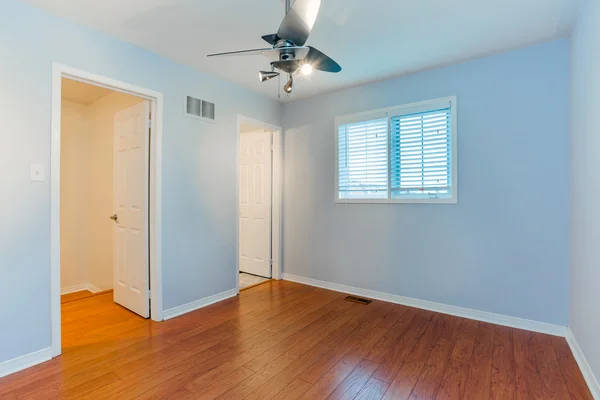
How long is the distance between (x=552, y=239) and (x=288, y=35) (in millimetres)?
2774

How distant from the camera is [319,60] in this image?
199 centimetres

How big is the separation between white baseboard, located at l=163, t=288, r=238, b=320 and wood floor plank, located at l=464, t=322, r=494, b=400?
8.49 ft

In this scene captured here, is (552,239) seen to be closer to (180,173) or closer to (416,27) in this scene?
(416,27)

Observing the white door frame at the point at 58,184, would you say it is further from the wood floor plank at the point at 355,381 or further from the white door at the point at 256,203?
the wood floor plank at the point at 355,381

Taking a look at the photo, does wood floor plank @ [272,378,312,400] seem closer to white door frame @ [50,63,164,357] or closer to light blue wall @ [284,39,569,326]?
white door frame @ [50,63,164,357]

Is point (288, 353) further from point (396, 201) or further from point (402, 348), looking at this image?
point (396, 201)

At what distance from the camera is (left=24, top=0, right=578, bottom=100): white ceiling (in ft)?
7.05

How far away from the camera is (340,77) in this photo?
346cm

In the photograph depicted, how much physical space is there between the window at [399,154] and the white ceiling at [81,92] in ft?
9.85

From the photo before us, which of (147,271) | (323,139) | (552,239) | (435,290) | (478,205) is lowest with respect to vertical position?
(435,290)

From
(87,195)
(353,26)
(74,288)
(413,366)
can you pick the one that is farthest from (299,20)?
(74,288)

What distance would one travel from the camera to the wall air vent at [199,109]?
3209 mm

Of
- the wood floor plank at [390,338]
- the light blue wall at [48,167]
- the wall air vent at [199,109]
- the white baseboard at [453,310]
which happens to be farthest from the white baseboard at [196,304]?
the wall air vent at [199,109]

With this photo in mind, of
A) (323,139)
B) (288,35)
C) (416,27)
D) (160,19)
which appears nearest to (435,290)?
(323,139)
